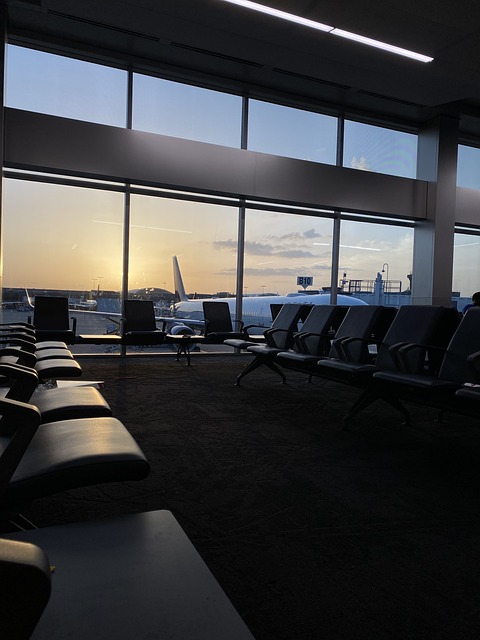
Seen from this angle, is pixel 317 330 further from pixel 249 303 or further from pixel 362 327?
pixel 249 303

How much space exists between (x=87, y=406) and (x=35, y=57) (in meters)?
6.18

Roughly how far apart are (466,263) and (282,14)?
20.4 feet

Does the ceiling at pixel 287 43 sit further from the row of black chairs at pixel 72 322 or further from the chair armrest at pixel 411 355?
the chair armrest at pixel 411 355

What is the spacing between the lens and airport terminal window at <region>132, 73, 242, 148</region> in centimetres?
673

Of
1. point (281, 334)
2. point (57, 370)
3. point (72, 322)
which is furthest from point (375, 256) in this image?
point (57, 370)

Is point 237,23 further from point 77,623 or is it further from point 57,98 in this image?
point 77,623

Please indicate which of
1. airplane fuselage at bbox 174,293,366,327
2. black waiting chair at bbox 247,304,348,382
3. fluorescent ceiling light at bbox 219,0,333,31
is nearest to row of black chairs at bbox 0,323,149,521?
black waiting chair at bbox 247,304,348,382

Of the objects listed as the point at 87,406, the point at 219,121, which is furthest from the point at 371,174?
the point at 87,406

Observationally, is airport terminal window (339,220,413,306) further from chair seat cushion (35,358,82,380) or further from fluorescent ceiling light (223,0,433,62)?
chair seat cushion (35,358,82,380)

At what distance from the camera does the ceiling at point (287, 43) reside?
4.86m

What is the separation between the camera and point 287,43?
5.60 m

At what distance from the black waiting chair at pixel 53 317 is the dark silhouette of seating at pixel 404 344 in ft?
11.1

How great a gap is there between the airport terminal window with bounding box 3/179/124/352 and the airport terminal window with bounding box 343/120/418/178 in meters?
4.10

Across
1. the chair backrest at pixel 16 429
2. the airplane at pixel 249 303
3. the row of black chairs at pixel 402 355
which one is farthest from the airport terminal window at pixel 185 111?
the chair backrest at pixel 16 429
